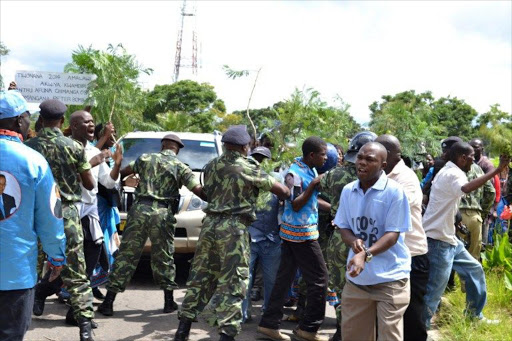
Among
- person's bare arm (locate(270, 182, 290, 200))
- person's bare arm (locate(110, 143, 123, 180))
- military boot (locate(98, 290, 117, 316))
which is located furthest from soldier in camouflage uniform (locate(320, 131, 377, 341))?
military boot (locate(98, 290, 117, 316))

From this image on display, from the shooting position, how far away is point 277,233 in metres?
6.34

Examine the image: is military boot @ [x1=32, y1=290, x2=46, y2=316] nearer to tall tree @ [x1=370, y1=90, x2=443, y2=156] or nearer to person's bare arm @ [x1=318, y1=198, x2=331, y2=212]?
person's bare arm @ [x1=318, y1=198, x2=331, y2=212]

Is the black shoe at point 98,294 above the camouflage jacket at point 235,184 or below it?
below

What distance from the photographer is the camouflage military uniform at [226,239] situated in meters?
5.24

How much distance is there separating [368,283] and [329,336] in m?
2.25

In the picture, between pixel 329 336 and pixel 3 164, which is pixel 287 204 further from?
pixel 3 164

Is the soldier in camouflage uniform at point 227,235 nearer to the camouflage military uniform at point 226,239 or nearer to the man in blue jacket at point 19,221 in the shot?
the camouflage military uniform at point 226,239

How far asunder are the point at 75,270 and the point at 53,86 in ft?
10.4

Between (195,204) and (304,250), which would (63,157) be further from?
(195,204)

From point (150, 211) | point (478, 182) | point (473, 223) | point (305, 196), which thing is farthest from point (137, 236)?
point (473, 223)

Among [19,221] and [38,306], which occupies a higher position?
[19,221]

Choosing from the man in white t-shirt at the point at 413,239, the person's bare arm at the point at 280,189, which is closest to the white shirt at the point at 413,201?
the man in white t-shirt at the point at 413,239

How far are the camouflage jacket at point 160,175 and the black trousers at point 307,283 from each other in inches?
51.2

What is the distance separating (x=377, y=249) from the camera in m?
3.88
